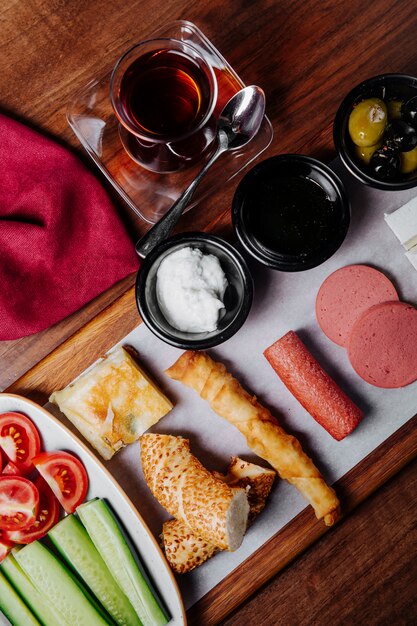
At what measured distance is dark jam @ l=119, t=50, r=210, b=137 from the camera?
185 cm

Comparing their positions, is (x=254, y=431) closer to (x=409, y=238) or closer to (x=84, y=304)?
(x=84, y=304)

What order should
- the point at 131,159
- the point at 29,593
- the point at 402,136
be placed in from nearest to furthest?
1. the point at 402,136
2. the point at 131,159
3. the point at 29,593

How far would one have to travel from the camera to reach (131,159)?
1973 mm

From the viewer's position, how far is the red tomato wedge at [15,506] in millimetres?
2045

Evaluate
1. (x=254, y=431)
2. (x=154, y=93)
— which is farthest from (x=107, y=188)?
(x=254, y=431)

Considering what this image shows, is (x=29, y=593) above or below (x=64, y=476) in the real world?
below

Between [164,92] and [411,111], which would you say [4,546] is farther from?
[411,111]

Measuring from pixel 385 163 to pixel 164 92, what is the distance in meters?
0.75

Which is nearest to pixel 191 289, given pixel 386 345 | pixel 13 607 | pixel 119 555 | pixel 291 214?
pixel 291 214

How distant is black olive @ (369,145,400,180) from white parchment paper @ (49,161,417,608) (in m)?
0.24

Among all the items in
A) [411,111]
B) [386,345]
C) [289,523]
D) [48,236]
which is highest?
[48,236]

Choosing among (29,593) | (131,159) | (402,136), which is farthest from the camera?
(29,593)

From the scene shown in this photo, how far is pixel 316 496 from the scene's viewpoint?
6.70 feet

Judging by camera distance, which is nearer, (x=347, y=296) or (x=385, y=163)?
(x=385, y=163)
